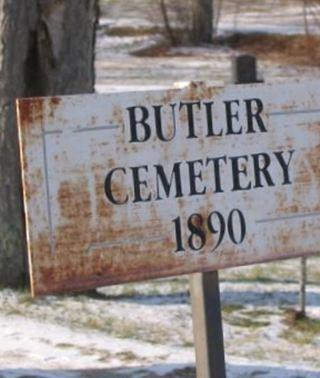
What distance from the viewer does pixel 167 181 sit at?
457 cm

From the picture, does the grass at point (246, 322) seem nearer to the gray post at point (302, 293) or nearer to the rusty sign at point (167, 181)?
the gray post at point (302, 293)

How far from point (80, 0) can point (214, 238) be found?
3820mm

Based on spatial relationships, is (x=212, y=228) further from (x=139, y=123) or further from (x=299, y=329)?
(x=299, y=329)

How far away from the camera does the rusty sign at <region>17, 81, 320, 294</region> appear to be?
173 inches

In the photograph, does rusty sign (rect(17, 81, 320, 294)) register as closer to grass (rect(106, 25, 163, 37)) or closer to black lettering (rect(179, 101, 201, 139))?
black lettering (rect(179, 101, 201, 139))

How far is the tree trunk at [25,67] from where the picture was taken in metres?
7.88

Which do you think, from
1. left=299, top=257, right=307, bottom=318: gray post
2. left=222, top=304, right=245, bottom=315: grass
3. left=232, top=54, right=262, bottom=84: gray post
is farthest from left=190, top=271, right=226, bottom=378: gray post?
left=222, top=304, right=245, bottom=315: grass

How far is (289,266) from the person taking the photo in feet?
32.5

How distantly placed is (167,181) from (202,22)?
2994 centimetres

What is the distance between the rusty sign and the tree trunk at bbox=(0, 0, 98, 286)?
339 centimetres

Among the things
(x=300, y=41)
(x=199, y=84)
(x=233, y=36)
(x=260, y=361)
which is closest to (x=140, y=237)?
(x=199, y=84)

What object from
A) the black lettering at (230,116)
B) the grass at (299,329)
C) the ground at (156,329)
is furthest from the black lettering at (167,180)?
the grass at (299,329)

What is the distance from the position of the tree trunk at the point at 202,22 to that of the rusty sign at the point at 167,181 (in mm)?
29222

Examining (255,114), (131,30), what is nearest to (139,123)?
(255,114)
